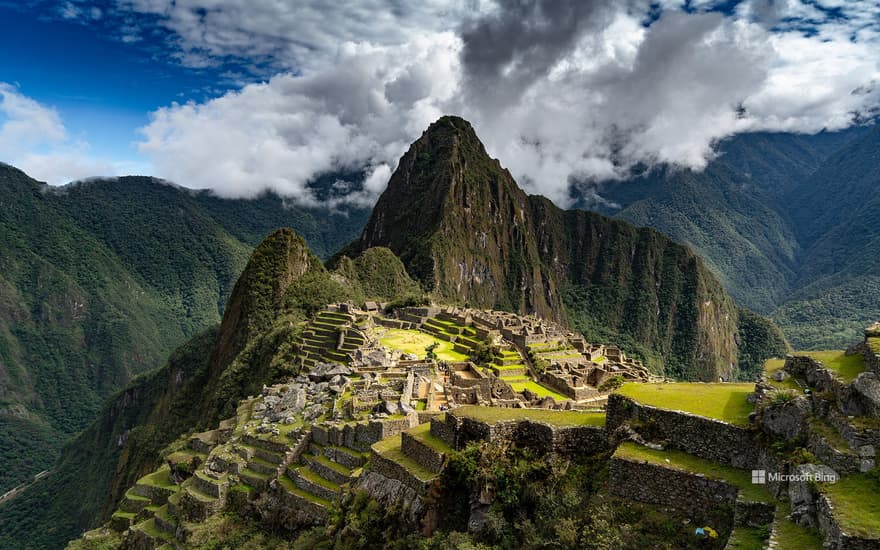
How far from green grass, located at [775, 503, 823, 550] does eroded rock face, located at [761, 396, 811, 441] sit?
1.60 metres

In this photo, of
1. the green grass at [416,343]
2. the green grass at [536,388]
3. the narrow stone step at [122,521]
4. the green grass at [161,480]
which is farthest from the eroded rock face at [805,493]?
the green grass at [416,343]

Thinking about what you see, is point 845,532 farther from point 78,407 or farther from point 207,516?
point 78,407

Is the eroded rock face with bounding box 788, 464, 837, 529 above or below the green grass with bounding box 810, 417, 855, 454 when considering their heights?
below

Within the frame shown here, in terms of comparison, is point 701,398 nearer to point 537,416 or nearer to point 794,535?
point 537,416

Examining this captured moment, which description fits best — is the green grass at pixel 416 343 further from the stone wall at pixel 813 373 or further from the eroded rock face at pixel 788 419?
the eroded rock face at pixel 788 419

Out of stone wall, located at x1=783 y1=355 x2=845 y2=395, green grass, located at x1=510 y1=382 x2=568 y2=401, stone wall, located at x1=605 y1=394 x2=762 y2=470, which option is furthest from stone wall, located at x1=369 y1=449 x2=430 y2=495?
green grass, located at x1=510 y1=382 x2=568 y2=401

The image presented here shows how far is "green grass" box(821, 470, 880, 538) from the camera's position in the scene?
657 cm

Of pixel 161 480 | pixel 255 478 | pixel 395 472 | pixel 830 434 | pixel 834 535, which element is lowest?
pixel 161 480

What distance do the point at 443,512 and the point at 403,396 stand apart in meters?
11.6

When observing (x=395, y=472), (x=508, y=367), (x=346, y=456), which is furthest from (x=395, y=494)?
(x=508, y=367)

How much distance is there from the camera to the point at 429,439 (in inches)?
563

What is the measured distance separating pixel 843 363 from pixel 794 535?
4.75 m

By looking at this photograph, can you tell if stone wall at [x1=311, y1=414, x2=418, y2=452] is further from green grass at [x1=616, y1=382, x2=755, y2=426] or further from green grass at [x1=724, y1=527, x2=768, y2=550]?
green grass at [x1=724, y1=527, x2=768, y2=550]

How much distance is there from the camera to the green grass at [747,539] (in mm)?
7867
